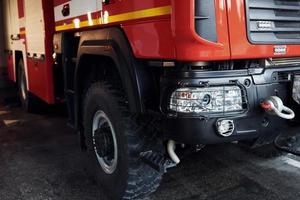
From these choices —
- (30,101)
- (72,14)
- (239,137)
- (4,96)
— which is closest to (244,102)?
(239,137)

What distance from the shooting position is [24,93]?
23.3ft

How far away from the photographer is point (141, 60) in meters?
2.76

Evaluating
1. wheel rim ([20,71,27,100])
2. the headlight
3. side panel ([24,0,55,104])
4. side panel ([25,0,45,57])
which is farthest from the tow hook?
wheel rim ([20,71,27,100])

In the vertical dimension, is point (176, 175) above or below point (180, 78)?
below

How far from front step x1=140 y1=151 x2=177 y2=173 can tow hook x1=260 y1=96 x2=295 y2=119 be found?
81 centimetres

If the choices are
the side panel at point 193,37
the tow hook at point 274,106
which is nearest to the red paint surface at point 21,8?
the side panel at point 193,37

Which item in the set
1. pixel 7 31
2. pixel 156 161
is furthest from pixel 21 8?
pixel 156 161

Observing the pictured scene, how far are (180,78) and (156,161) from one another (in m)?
0.74

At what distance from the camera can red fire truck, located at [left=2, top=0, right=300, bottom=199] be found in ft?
7.77

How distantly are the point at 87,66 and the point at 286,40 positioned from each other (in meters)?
1.84

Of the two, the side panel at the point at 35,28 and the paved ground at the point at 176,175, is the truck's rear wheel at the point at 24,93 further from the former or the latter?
the paved ground at the point at 176,175

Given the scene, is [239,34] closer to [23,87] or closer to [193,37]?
[193,37]

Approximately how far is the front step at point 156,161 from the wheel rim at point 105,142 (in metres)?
0.33

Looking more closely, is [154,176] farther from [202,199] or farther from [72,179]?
[72,179]
